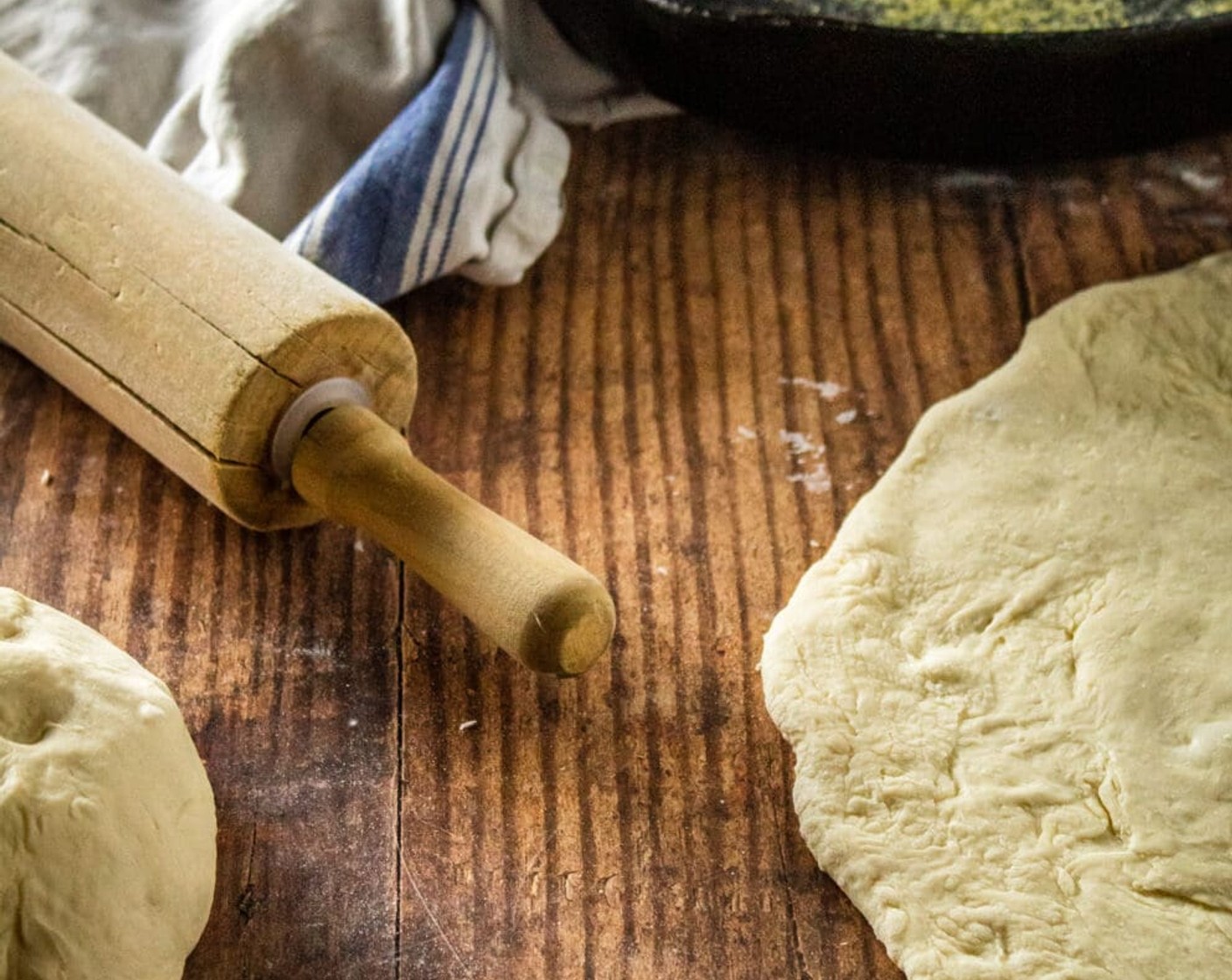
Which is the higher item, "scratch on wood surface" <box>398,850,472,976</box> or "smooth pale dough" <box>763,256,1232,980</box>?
"scratch on wood surface" <box>398,850,472,976</box>

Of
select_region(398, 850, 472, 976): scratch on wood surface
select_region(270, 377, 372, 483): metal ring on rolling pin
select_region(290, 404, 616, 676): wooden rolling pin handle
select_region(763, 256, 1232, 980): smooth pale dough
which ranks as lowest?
select_region(763, 256, 1232, 980): smooth pale dough

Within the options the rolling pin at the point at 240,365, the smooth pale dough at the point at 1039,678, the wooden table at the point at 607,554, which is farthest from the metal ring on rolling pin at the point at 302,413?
the smooth pale dough at the point at 1039,678

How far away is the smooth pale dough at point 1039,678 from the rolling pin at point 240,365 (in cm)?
23

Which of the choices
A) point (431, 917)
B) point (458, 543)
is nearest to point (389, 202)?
point (458, 543)

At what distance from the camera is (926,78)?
1.36 m

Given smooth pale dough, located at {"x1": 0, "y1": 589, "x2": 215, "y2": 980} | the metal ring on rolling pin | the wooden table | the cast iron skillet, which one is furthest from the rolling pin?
the cast iron skillet

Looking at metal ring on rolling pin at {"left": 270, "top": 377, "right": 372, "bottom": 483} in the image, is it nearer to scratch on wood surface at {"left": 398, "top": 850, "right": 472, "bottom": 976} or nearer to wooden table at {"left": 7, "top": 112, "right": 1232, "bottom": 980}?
wooden table at {"left": 7, "top": 112, "right": 1232, "bottom": 980}

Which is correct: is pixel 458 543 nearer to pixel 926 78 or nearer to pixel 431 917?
pixel 431 917

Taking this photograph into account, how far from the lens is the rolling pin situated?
3.59ft

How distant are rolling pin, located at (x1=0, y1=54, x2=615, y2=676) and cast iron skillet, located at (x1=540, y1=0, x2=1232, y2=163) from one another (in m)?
0.46

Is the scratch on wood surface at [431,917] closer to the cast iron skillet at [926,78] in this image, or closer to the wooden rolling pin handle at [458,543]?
the wooden rolling pin handle at [458,543]

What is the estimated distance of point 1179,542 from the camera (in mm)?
1185

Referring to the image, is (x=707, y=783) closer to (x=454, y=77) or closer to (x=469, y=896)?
(x=469, y=896)

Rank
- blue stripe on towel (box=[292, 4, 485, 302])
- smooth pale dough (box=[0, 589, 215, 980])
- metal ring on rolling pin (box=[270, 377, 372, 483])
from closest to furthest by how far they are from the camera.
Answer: smooth pale dough (box=[0, 589, 215, 980]) → metal ring on rolling pin (box=[270, 377, 372, 483]) → blue stripe on towel (box=[292, 4, 485, 302])
